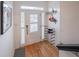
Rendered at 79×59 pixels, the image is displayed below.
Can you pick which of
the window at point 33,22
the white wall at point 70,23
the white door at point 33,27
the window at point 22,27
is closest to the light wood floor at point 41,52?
the window at point 22,27

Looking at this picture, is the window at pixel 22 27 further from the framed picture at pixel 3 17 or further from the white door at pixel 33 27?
the framed picture at pixel 3 17

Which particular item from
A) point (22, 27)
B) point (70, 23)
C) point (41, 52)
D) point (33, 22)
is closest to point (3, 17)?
point (70, 23)

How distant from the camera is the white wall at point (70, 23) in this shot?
493cm

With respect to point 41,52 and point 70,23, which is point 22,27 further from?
point 70,23

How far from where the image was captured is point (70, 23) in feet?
16.7

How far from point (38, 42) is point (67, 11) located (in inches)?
126

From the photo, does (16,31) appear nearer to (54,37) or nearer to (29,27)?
(29,27)

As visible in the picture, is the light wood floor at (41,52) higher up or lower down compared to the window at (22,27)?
lower down

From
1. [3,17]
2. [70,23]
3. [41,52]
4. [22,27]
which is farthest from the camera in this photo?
[22,27]

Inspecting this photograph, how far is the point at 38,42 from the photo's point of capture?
25.7 feet

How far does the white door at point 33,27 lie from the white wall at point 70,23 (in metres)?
2.35

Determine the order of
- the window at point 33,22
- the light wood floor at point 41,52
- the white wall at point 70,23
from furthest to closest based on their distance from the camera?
the window at point 33,22
the light wood floor at point 41,52
the white wall at point 70,23

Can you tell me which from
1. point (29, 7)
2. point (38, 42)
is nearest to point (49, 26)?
point (38, 42)

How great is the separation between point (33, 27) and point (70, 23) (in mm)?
2865
